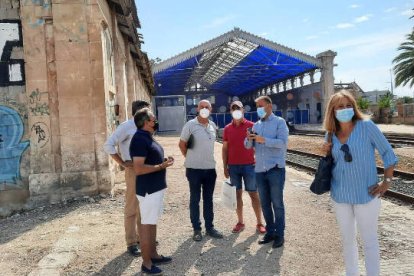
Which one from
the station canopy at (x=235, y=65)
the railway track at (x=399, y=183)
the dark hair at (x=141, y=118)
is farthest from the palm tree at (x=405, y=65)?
the dark hair at (x=141, y=118)

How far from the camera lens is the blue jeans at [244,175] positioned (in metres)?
5.71

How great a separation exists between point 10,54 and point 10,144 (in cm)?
175

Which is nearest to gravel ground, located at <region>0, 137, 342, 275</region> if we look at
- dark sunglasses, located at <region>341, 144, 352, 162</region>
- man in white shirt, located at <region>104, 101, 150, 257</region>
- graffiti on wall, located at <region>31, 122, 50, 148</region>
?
man in white shirt, located at <region>104, 101, 150, 257</region>

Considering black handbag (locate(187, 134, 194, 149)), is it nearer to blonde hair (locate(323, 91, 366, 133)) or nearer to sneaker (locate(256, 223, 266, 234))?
sneaker (locate(256, 223, 266, 234))

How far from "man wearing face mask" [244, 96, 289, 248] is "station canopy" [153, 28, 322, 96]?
2548 centimetres

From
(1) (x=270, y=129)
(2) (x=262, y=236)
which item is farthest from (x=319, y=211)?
(1) (x=270, y=129)

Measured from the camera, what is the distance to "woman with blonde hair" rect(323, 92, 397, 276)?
3.53 metres

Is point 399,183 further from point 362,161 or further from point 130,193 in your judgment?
point 130,193

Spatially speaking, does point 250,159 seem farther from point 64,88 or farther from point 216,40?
point 216,40

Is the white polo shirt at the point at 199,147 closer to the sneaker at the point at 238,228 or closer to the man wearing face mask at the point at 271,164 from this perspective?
the man wearing face mask at the point at 271,164

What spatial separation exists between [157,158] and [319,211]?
3.82 meters

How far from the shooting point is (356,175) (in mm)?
3574

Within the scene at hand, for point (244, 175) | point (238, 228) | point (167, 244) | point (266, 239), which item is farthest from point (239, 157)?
A: point (167, 244)

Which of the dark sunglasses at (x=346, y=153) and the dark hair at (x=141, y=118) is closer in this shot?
the dark sunglasses at (x=346, y=153)
